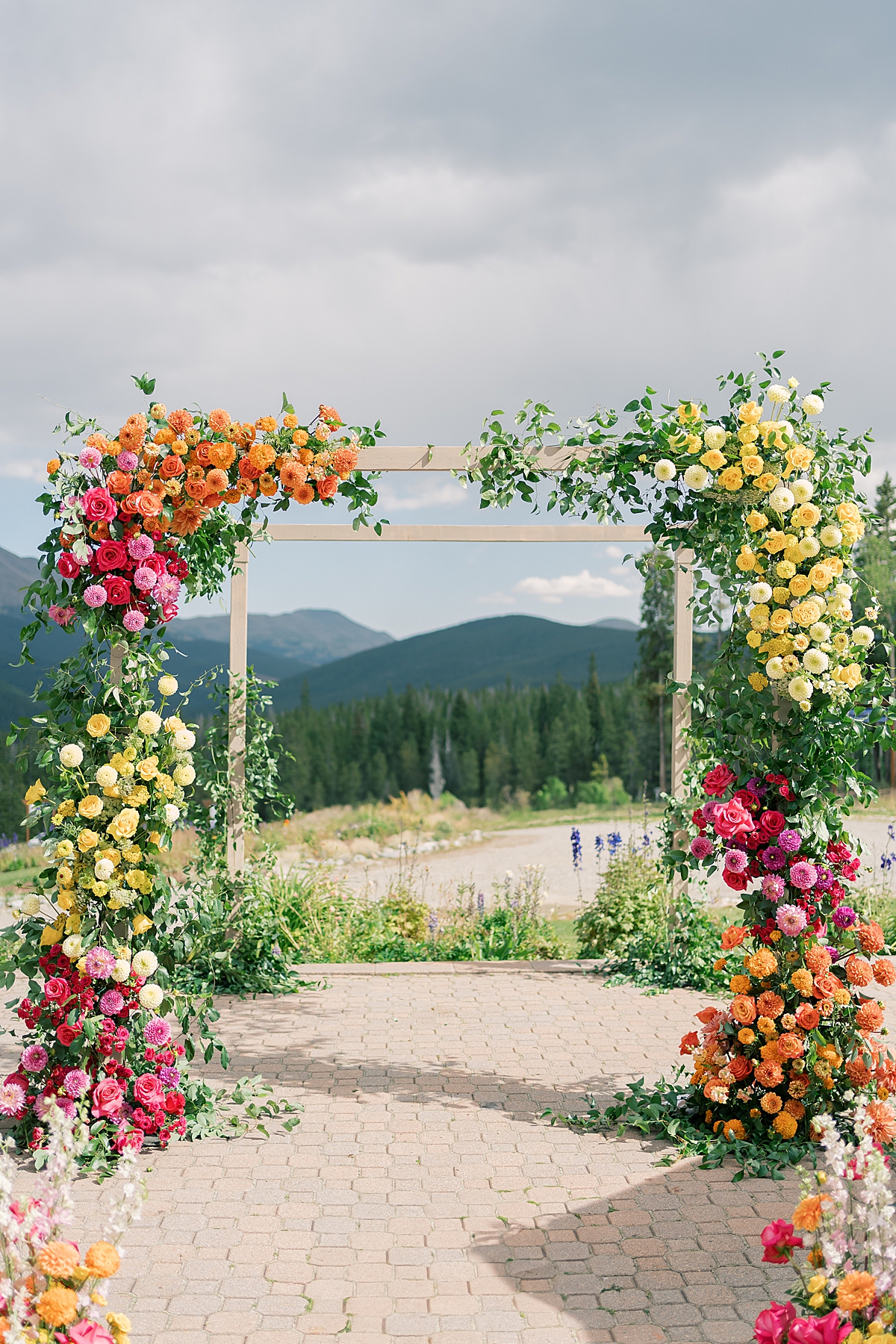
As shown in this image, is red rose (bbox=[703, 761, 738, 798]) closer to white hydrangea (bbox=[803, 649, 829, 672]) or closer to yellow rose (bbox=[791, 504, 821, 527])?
white hydrangea (bbox=[803, 649, 829, 672])

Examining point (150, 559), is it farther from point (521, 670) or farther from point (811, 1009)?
point (521, 670)

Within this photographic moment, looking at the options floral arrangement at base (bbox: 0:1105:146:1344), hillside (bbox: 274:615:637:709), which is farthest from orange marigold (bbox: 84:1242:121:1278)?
hillside (bbox: 274:615:637:709)

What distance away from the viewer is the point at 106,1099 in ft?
11.9

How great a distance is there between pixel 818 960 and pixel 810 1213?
176 cm

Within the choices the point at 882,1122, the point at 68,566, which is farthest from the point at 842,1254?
the point at 68,566

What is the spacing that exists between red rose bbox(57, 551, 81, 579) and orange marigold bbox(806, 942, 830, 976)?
306 cm

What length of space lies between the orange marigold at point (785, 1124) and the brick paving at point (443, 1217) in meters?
0.21

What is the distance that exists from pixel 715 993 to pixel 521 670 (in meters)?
11.2

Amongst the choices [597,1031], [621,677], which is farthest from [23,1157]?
[621,677]

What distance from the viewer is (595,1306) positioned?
2715 millimetres

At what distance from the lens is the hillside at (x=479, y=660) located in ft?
50.0

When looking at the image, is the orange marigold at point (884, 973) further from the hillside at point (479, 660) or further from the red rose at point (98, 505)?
the hillside at point (479, 660)

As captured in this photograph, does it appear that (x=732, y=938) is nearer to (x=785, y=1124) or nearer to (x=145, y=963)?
(x=785, y=1124)

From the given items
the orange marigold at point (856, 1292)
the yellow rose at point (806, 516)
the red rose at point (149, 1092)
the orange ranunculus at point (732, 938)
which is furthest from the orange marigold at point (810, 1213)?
the red rose at point (149, 1092)
